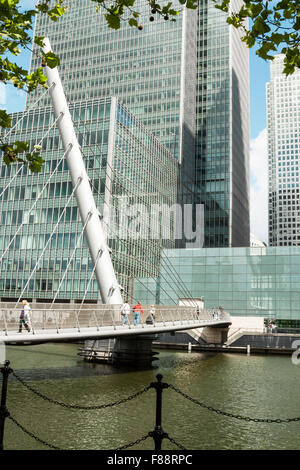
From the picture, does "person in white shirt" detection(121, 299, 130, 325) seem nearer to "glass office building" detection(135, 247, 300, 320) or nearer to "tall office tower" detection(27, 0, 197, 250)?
"glass office building" detection(135, 247, 300, 320)

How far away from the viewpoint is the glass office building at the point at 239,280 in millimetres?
57562

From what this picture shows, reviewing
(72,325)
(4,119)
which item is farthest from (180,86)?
(4,119)

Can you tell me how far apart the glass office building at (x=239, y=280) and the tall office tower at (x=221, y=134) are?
1640 inches

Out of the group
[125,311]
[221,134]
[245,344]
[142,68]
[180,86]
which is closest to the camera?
[125,311]

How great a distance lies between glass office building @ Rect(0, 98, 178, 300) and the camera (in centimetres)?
5956

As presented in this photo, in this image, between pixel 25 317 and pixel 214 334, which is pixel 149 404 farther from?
pixel 214 334

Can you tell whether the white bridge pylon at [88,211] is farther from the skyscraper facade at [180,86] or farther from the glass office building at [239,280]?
the skyscraper facade at [180,86]

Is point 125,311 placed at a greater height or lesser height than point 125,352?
greater

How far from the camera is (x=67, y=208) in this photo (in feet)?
201

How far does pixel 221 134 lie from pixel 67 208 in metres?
60.6

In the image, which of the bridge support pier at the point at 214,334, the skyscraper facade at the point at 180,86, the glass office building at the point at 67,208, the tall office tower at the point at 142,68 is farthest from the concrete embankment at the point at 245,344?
the tall office tower at the point at 142,68

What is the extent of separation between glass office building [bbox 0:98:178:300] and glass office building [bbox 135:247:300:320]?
563 centimetres
